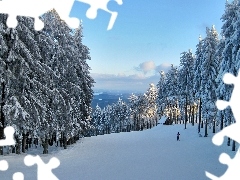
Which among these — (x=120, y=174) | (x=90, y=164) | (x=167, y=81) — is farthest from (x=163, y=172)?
(x=167, y=81)

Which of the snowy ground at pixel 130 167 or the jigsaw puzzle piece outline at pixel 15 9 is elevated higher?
the jigsaw puzzle piece outline at pixel 15 9

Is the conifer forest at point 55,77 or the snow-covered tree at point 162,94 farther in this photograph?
the snow-covered tree at point 162,94

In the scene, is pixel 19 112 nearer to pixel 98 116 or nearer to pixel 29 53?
pixel 29 53

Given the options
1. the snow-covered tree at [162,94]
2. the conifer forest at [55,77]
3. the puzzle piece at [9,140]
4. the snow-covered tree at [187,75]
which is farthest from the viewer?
the snow-covered tree at [162,94]

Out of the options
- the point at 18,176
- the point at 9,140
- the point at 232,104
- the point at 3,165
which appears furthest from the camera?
the point at 3,165

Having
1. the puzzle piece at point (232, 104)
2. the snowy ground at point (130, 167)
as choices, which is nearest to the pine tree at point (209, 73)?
the snowy ground at point (130, 167)

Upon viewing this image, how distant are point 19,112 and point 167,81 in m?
57.1

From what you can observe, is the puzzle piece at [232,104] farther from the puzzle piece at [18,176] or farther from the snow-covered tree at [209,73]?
the snow-covered tree at [209,73]

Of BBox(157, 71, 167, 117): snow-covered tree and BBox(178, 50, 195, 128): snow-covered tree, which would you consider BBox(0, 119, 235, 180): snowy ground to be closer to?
BBox(178, 50, 195, 128): snow-covered tree

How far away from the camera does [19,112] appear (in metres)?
17.0

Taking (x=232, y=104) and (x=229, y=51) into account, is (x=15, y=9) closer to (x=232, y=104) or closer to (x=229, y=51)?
(x=232, y=104)

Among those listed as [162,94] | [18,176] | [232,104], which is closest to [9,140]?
[18,176]

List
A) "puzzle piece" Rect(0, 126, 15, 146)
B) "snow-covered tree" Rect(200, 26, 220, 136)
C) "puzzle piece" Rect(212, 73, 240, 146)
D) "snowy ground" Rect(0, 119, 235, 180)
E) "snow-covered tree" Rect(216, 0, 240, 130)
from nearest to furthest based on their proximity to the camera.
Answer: "puzzle piece" Rect(212, 73, 240, 146) < "puzzle piece" Rect(0, 126, 15, 146) < "snowy ground" Rect(0, 119, 235, 180) < "snow-covered tree" Rect(216, 0, 240, 130) < "snow-covered tree" Rect(200, 26, 220, 136)

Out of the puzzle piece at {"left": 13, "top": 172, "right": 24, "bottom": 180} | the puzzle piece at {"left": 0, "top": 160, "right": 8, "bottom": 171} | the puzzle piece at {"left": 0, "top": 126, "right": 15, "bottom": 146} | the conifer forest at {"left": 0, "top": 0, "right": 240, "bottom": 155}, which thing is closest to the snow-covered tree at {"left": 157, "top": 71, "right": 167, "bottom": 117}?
the conifer forest at {"left": 0, "top": 0, "right": 240, "bottom": 155}
